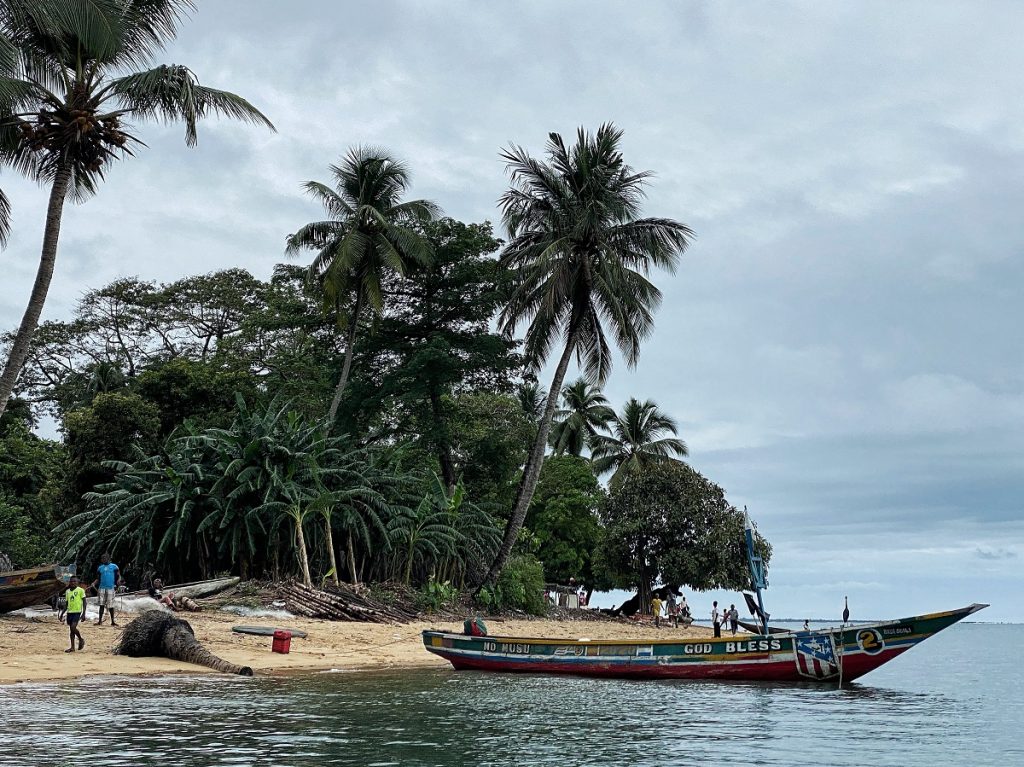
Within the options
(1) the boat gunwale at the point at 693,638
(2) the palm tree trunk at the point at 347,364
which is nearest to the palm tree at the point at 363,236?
(2) the palm tree trunk at the point at 347,364

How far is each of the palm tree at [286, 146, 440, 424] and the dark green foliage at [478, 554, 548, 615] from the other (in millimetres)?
8626

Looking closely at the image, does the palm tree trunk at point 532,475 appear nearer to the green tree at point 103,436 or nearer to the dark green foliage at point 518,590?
the dark green foliage at point 518,590

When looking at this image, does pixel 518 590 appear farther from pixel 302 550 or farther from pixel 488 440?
pixel 302 550

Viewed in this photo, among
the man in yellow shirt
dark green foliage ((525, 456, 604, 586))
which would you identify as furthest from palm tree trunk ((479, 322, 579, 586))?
dark green foliage ((525, 456, 604, 586))

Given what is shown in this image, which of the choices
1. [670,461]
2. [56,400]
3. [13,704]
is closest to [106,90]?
[13,704]

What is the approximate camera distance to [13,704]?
1327 centimetres

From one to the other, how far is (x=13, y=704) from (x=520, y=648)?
10512 millimetres

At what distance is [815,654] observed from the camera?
1994cm

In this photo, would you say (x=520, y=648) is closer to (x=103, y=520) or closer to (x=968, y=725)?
(x=968, y=725)

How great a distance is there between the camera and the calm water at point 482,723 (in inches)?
422

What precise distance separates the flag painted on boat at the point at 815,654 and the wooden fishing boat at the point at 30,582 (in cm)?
1558

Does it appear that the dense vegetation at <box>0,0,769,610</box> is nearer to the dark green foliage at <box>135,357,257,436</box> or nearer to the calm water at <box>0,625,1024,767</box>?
the dark green foliage at <box>135,357,257,436</box>

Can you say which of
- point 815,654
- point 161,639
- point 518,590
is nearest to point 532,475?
point 518,590

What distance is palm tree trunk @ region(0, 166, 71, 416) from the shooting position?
769 inches
